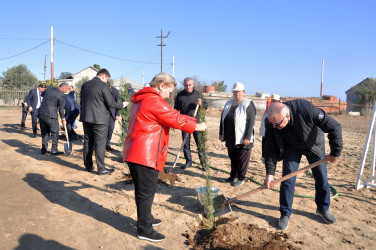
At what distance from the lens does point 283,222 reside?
11.9 ft

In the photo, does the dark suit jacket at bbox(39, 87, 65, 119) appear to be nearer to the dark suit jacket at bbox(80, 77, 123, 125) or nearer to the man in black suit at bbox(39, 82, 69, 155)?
the man in black suit at bbox(39, 82, 69, 155)

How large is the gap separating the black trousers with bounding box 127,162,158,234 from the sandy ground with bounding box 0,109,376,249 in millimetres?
273

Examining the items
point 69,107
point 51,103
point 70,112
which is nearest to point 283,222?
point 51,103

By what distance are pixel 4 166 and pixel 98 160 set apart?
8.06ft

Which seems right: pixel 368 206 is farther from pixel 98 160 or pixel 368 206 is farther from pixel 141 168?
pixel 98 160

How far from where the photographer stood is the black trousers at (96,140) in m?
5.40

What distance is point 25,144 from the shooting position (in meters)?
8.54

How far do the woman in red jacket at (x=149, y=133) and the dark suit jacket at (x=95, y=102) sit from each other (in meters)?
2.52

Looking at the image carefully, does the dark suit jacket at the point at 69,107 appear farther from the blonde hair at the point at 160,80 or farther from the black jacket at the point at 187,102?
the blonde hair at the point at 160,80

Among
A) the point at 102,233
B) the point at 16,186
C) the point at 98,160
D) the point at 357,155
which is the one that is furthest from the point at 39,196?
the point at 357,155

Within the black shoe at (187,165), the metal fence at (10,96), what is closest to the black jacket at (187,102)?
the black shoe at (187,165)

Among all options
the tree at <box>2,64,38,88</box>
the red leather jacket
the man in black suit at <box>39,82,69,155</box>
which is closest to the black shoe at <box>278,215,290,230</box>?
the red leather jacket

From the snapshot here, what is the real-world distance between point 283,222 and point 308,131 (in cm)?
129

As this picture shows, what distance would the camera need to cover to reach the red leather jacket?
2906 millimetres
